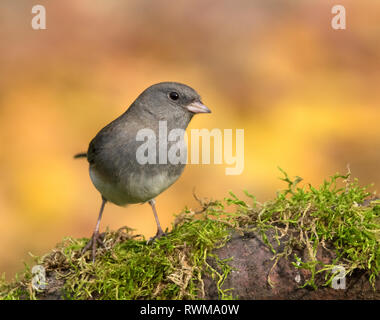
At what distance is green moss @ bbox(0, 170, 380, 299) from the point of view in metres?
1.88

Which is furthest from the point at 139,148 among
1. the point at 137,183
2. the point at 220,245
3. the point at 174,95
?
the point at 220,245

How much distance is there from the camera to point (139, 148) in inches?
100

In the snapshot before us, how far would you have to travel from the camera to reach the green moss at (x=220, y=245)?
1881mm

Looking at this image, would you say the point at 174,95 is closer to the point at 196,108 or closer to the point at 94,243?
the point at 196,108

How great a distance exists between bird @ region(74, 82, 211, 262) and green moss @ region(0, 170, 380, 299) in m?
0.23

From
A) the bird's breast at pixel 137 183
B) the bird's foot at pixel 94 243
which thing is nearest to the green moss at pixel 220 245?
the bird's foot at pixel 94 243

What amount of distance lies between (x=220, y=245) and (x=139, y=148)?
0.81 metres

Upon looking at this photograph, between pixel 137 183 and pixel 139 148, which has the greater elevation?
pixel 139 148

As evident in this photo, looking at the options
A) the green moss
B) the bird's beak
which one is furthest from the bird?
the green moss

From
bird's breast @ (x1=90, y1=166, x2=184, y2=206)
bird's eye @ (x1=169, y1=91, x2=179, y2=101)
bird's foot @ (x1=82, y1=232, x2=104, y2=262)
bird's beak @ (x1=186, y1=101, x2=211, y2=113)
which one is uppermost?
bird's eye @ (x1=169, y1=91, x2=179, y2=101)

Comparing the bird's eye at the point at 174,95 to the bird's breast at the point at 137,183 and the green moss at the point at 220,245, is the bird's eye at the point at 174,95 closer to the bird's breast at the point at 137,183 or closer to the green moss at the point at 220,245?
the bird's breast at the point at 137,183

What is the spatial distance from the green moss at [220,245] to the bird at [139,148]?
230 millimetres

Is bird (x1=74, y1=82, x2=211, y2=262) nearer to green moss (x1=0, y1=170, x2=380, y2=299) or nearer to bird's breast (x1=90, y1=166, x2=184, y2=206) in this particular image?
bird's breast (x1=90, y1=166, x2=184, y2=206)
